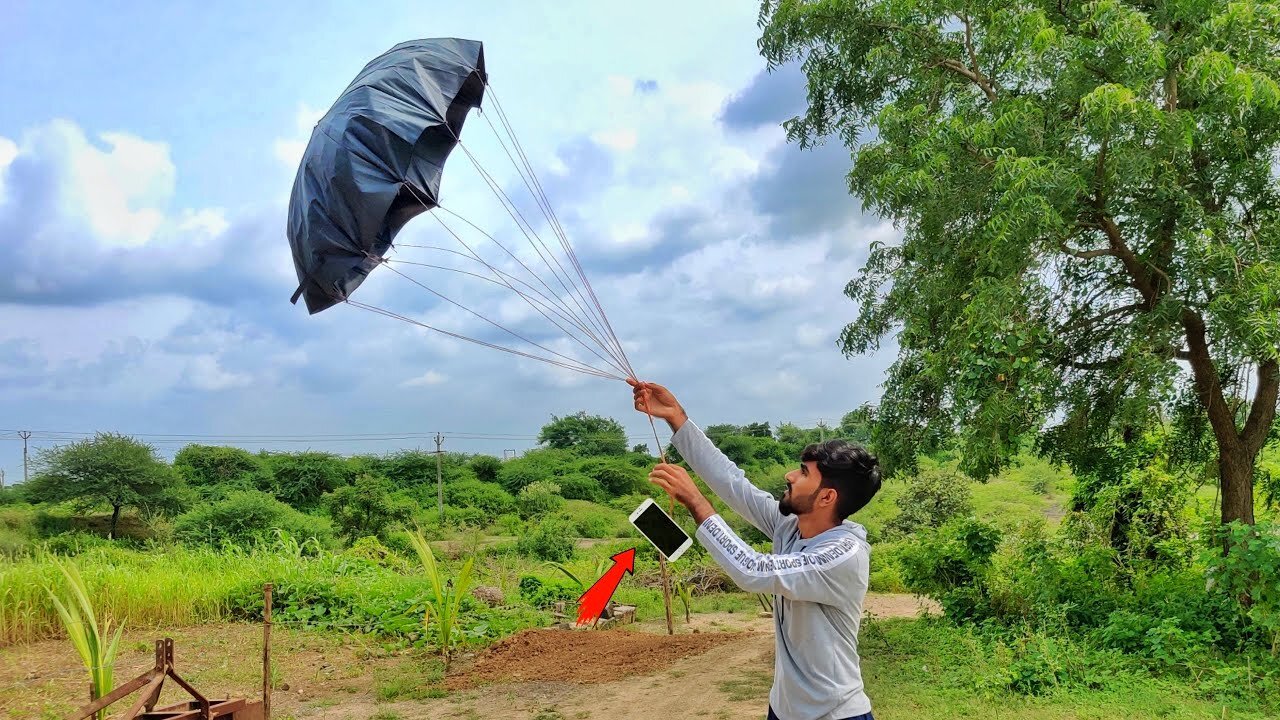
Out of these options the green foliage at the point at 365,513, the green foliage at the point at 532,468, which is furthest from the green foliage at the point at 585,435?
the green foliage at the point at 365,513

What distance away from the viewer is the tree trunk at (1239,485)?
24.9ft

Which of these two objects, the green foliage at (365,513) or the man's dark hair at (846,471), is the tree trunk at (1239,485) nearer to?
the man's dark hair at (846,471)

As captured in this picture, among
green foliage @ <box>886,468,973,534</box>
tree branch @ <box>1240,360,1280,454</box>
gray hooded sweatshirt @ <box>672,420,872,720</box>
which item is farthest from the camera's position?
green foliage @ <box>886,468,973,534</box>

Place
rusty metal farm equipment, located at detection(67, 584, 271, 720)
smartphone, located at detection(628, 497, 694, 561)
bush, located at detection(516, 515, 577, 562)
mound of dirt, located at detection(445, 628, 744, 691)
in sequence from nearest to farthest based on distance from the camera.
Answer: smartphone, located at detection(628, 497, 694, 561)
rusty metal farm equipment, located at detection(67, 584, 271, 720)
mound of dirt, located at detection(445, 628, 744, 691)
bush, located at detection(516, 515, 577, 562)

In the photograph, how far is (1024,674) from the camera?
6.20m

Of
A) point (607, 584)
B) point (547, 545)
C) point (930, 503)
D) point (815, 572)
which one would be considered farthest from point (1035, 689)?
point (547, 545)

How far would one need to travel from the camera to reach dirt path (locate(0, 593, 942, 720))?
6.12 meters

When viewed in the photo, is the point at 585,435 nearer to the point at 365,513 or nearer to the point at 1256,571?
the point at 365,513

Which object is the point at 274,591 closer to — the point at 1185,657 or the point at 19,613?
the point at 19,613

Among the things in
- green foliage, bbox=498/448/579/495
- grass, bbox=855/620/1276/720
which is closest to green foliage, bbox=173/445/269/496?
green foliage, bbox=498/448/579/495

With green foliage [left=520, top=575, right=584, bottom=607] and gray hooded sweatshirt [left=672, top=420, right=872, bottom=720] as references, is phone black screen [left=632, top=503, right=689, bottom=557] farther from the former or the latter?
green foliage [left=520, top=575, right=584, bottom=607]

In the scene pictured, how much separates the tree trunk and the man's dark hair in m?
7.24

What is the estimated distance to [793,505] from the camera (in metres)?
2.19

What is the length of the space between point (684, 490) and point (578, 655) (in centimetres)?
586
